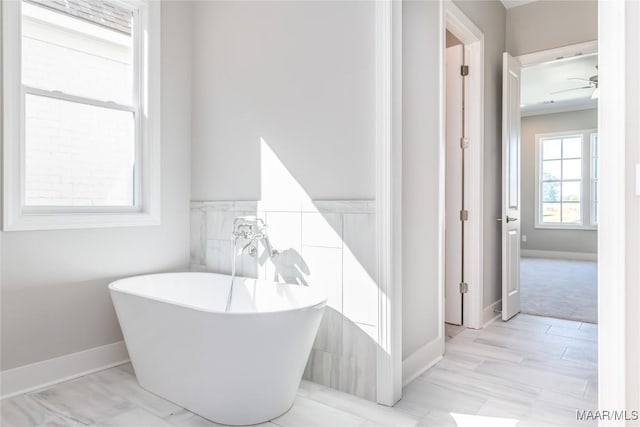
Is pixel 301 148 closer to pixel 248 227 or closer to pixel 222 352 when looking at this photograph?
pixel 248 227

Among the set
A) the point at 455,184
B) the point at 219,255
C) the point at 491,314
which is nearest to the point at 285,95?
the point at 219,255

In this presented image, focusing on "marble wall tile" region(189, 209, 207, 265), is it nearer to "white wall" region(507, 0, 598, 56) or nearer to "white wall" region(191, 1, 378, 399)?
"white wall" region(191, 1, 378, 399)

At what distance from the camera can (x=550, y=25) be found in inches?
151

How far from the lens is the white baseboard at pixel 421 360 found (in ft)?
7.72

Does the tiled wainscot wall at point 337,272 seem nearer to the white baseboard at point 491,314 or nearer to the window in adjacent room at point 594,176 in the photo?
the white baseboard at point 491,314

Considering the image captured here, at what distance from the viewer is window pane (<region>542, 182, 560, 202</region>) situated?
8.07 m

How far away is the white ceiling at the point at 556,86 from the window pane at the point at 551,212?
6.14ft

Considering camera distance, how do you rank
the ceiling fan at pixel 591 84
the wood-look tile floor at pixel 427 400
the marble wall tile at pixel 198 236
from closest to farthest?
the wood-look tile floor at pixel 427 400, the marble wall tile at pixel 198 236, the ceiling fan at pixel 591 84

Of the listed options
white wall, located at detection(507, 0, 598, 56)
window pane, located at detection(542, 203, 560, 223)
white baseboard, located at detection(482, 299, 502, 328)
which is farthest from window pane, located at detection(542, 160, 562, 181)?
white baseboard, located at detection(482, 299, 502, 328)

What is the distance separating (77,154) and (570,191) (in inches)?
329

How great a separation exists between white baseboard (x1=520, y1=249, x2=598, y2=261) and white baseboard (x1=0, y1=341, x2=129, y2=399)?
7.90 metres

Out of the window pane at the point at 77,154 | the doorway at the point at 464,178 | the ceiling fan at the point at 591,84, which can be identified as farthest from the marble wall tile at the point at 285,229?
the ceiling fan at the point at 591,84

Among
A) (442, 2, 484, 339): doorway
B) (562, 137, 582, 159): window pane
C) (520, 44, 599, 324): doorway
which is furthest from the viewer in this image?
(562, 137, 582, 159): window pane
